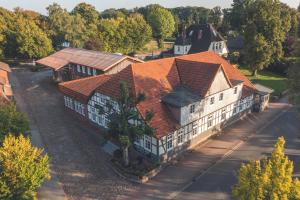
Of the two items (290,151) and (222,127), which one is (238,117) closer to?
(222,127)

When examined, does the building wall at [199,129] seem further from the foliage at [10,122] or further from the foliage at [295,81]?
the foliage at [10,122]

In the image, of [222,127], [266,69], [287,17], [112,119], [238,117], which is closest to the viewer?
[112,119]

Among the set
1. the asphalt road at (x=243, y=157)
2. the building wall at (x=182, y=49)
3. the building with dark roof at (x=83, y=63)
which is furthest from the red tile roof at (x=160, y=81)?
the building wall at (x=182, y=49)

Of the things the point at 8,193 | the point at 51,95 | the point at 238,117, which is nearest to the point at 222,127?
the point at 238,117

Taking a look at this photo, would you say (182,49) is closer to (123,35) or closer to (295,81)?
(123,35)

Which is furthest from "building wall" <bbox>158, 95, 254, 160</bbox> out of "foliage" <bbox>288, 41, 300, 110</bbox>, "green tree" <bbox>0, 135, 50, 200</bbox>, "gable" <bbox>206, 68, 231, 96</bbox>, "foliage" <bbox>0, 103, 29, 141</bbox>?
"foliage" <bbox>0, 103, 29, 141</bbox>
